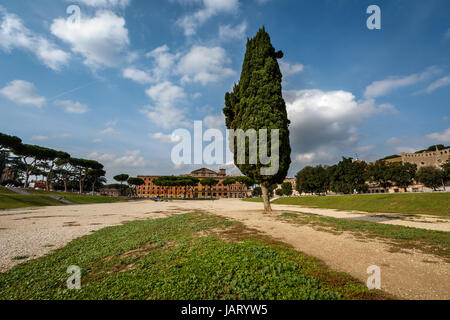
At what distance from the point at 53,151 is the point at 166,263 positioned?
77488mm

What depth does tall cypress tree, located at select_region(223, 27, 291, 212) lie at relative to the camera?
17688 mm

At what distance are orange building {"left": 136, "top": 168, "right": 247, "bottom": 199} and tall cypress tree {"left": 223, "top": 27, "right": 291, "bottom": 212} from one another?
12115cm

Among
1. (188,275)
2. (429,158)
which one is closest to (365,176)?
(429,158)

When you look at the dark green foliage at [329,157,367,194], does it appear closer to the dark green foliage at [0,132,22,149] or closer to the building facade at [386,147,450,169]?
the building facade at [386,147,450,169]

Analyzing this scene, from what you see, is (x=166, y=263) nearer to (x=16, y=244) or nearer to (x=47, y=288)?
(x=47, y=288)

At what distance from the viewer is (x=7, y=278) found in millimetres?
5996

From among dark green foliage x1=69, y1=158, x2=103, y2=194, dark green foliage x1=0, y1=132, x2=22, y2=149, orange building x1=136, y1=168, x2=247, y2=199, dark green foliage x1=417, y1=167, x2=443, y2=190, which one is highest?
dark green foliage x1=0, y1=132, x2=22, y2=149

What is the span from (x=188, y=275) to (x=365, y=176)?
72.2m

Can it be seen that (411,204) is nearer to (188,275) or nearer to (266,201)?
(266,201)

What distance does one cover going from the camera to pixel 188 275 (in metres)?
5.22

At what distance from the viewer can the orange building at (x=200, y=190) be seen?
139125mm

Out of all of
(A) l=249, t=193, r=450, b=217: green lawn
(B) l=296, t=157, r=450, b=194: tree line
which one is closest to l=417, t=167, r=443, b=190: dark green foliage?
(B) l=296, t=157, r=450, b=194: tree line

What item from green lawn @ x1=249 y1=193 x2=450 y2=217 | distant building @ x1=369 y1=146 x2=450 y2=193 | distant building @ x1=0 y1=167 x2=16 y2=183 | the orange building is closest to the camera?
green lawn @ x1=249 y1=193 x2=450 y2=217
